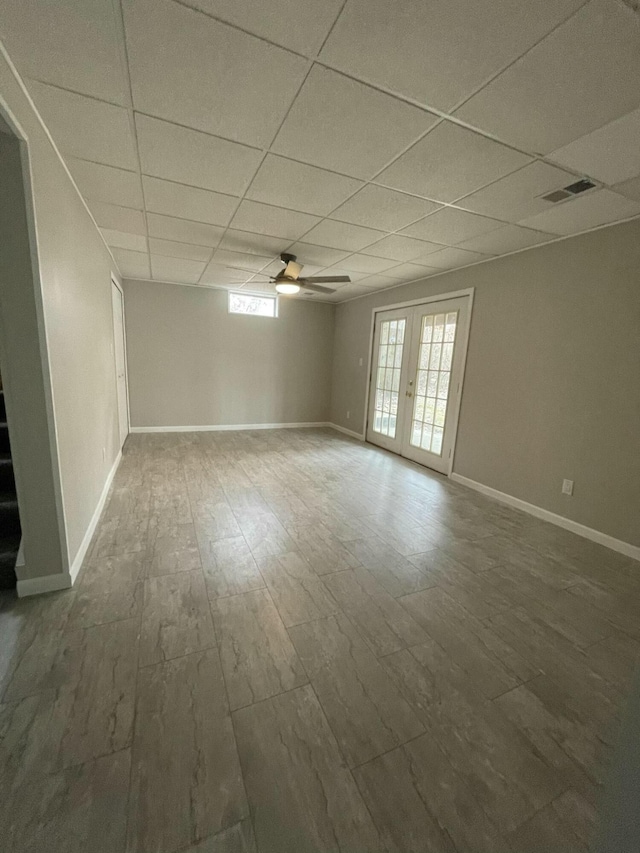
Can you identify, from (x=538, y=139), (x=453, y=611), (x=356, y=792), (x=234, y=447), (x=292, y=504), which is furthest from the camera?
(x=234, y=447)

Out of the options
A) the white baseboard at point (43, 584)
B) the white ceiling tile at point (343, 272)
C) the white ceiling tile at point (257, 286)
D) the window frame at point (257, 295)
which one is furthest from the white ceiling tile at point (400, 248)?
the white baseboard at point (43, 584)

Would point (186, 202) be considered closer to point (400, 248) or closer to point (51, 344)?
point (51, 344)

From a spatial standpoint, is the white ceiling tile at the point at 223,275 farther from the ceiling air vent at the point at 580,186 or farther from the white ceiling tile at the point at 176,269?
the ceiling air vent at the point at 580,186

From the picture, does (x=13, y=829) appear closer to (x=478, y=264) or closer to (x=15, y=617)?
(x=15, y=617)

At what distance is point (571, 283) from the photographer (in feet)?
9.62

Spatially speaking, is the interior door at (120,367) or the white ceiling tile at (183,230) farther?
the interior door at (120,367)

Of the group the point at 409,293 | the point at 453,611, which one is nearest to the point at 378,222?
the point at 409,293

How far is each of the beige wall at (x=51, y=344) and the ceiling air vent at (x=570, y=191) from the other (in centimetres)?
293

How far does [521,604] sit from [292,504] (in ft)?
6.36

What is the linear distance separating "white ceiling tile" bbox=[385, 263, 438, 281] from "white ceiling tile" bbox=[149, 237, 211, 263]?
221cm

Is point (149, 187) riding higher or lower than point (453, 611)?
higher

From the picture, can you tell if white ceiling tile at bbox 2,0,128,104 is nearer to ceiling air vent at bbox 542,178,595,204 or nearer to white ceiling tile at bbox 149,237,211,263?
white ceiling tile at bbox 149,237,211,263

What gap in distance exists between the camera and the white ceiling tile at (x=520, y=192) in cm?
199

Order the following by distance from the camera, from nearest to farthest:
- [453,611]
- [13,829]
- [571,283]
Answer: [13,829]
[453,611]
[571,283]
